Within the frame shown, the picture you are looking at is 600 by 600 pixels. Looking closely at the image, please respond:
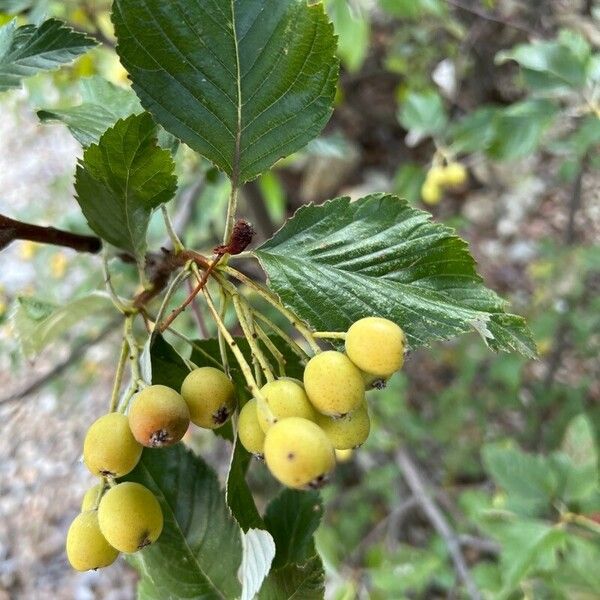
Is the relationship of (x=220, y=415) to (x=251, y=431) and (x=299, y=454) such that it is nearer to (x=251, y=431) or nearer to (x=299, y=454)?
(x=251, y=431)

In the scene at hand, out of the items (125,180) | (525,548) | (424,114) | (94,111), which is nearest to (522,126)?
(424,114)

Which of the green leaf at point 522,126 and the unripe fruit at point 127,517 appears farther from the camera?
the green leaf at point 522,126

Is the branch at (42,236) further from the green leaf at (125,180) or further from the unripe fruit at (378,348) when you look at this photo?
the unripe fruit at (378,348)

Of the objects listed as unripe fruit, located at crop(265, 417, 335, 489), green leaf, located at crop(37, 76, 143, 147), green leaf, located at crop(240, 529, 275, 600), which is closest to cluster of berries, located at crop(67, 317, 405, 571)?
unripe fruit, located at crop(265, 417, 335, 489)

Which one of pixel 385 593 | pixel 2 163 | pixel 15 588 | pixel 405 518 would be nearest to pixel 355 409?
pixel 385 593

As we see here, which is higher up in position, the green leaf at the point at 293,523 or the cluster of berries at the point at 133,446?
the cluster of berries at the point at 133,446

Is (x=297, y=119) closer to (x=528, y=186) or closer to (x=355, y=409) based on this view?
(x=355, y=409)

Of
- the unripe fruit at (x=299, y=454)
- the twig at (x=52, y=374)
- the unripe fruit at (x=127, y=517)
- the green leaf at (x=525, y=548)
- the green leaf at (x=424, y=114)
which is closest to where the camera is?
the unripe fruit at (x=299, y=454)

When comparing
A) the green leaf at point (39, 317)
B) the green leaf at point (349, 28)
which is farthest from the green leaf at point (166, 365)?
the green leaf at point (349, 28)
